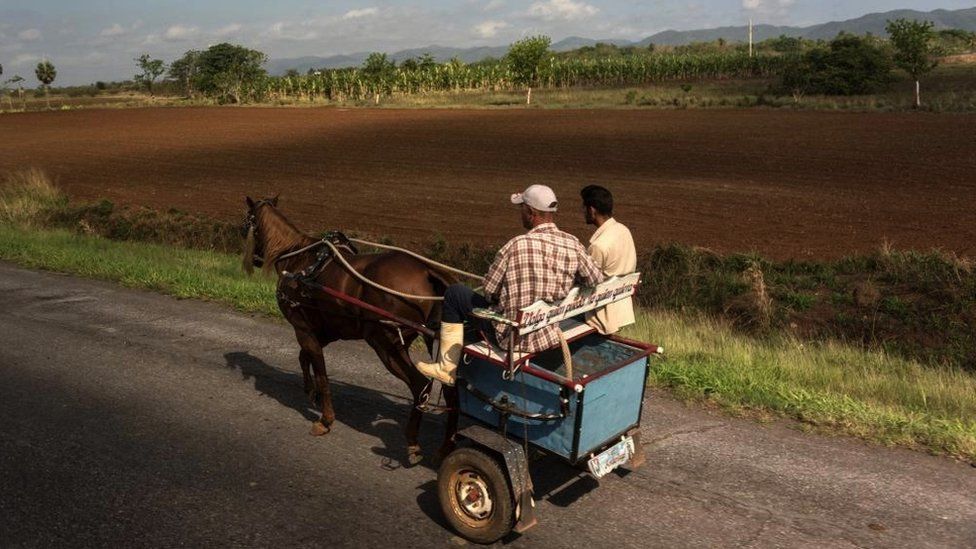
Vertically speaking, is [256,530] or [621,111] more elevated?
[621,111]

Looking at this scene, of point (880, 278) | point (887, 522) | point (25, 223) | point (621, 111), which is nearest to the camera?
point (887, 522)

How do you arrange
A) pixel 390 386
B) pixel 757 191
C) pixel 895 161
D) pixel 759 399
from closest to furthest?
pixel 759 399, pixel 390 386, pixel 757 191, pixel 895 161

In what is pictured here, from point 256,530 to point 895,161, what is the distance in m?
28.4

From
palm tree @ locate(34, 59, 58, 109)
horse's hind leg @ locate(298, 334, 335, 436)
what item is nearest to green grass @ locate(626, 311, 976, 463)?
horse's hind leg @ locate(298, 334, 335, 436)

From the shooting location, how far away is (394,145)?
38594 millimetres

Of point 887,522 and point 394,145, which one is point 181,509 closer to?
point 887,522

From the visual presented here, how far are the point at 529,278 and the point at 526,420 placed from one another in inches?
34.9

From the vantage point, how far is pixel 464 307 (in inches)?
201

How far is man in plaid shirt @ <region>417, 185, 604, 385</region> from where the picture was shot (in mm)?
4777

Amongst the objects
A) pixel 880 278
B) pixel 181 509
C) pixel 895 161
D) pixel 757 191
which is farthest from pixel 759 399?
pixel 895 161

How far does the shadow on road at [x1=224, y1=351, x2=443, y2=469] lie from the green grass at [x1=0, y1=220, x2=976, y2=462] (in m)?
2.20

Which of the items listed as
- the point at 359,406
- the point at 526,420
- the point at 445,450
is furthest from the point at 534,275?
the point at 359,406

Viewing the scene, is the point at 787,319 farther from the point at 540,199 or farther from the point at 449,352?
the point at 449,352

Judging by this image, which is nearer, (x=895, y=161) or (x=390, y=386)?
(x=390, y=386)
